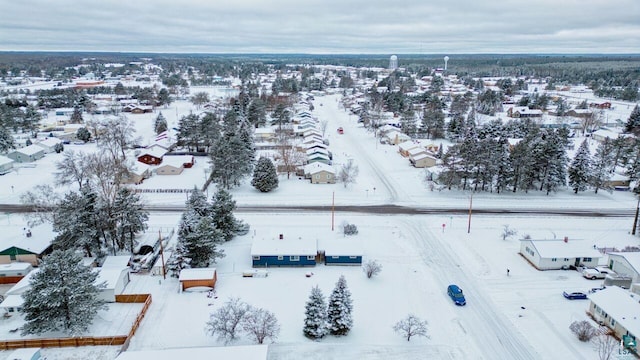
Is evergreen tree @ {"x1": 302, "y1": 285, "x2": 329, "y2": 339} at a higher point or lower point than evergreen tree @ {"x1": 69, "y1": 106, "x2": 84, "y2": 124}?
lower

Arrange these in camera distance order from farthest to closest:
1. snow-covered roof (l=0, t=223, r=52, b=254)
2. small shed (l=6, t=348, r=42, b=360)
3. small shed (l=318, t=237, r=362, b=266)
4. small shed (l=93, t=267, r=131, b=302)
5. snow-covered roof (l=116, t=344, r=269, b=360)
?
small shed (l=318, t=237, r=362, b=266)
snow-covered roof (l=0, t=223, r=52, b=254)
small shed (l=93, t=267, r=131, b=302)
small shed (l=6, t=348, r=42, b=360)
snow-covered roof (l=116, t=344, r=269, b=360)

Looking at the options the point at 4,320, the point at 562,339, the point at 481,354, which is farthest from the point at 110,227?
the point at 562,339

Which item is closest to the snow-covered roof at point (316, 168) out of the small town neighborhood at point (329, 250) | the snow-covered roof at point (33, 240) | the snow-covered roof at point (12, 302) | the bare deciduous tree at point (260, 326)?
the small town neighborhood at point (329, 250)

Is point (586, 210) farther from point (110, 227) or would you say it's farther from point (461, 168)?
point (110, 227)

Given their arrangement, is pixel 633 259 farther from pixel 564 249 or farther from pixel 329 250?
pixel 329 250

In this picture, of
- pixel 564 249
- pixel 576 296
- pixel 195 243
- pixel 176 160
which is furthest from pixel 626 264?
pixel 176 160

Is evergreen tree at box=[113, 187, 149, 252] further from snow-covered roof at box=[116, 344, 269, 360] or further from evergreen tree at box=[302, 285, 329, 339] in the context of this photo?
evergreen tree at box=[302, 285, 329, 339]

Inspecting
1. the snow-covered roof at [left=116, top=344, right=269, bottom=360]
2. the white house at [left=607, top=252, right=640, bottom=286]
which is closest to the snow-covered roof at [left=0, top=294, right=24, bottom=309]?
the snow-covered roof at [left=116, top=344, right=269, bottom=360]
